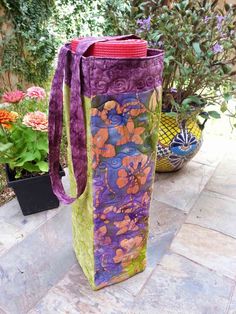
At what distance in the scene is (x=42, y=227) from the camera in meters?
1.32

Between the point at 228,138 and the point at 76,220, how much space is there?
5.29ft

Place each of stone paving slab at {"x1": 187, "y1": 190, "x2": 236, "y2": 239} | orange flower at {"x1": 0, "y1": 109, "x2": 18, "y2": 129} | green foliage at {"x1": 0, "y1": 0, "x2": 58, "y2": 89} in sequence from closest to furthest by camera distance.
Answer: orange flower at {"x1": 0, "y1": 109, "x2": 18, "y2": 129} < stone paving slab at {"x1": 187, "y1": 190, "x2": 236, "y2": 239} < green foliage at {"x1": 0, "y1": 0, "x2": 58, "y2": 89}

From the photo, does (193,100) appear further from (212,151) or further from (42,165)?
(42,165)

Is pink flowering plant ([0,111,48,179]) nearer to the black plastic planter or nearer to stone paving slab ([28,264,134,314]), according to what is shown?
the black plastic planter

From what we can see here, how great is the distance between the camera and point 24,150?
135cm

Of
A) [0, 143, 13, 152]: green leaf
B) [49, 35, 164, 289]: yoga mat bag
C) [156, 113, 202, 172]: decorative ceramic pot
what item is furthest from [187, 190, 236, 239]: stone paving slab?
[0, 143, 13, 152]: green leaf

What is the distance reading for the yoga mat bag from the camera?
2.22 feet

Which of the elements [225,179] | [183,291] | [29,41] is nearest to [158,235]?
[183,291]

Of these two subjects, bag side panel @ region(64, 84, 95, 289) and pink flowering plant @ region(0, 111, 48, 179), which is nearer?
bag side panel @ region(64, 84, 95, 289)

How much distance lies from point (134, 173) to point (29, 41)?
6.16 ft

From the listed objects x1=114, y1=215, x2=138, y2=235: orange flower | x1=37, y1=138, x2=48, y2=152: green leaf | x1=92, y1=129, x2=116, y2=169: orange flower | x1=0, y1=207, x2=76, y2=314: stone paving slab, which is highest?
x1=92, y1=129, x2=116, y2=169: orange flower

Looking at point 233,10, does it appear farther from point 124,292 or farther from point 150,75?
point 124,292

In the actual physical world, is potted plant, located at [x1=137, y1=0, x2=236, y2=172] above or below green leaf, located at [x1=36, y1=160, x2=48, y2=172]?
above

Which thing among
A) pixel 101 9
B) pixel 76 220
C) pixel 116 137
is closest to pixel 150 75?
pixel 116 137
